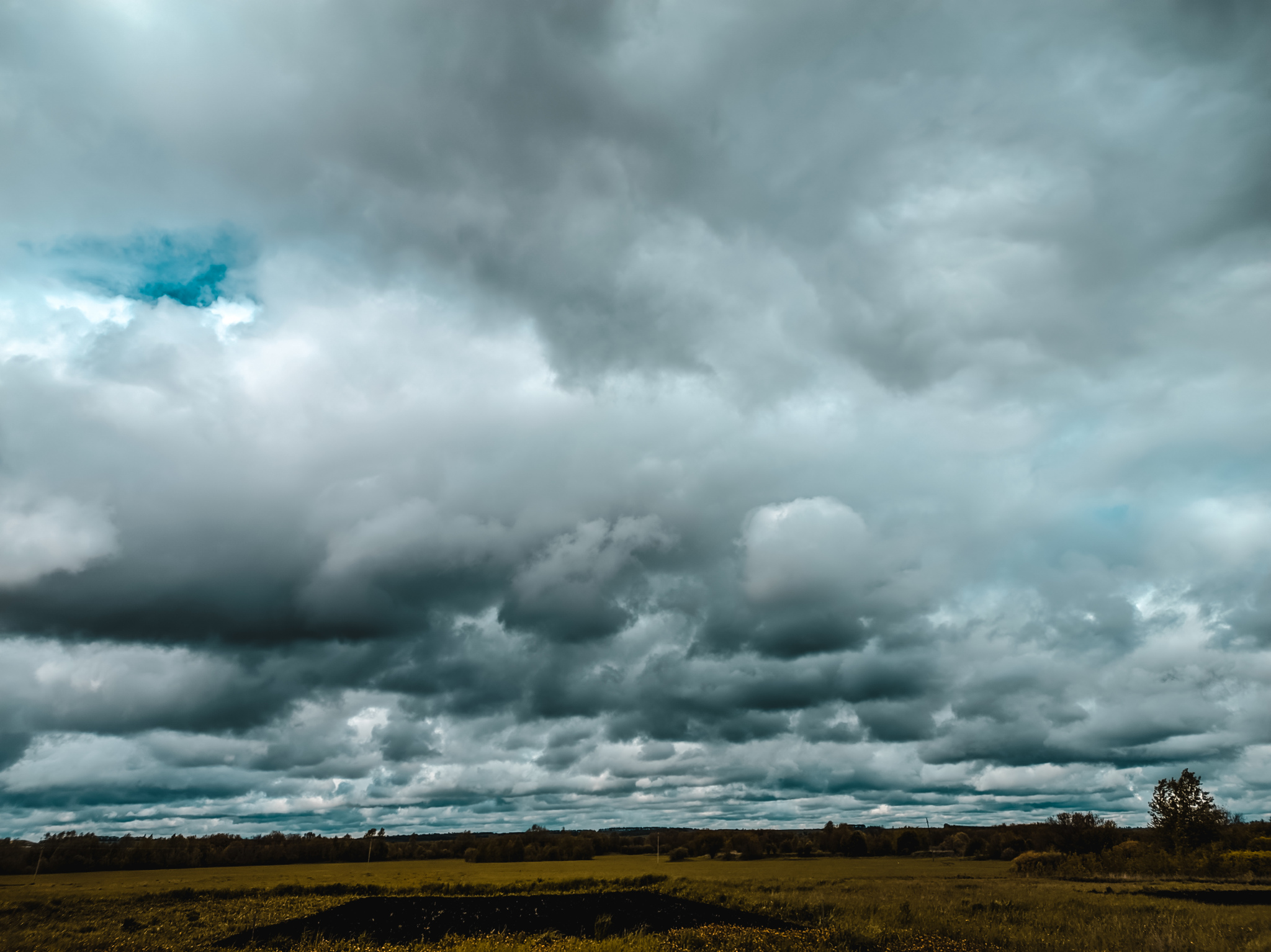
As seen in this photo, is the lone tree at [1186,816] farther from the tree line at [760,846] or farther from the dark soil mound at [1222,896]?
the dark soil mound at [1222,896]

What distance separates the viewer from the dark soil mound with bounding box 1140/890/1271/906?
55719mm

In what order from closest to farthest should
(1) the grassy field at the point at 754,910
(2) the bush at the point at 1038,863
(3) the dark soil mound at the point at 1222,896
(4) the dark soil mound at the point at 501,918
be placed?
1. (1) the grassy field at the point at 754,910
2. (4) the dark soil mound at the point at 501,918
3. (3) the dark soil mound at the point at 1222,896
4. (2) the bush at the point at 1038,863

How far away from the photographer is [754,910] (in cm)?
5122

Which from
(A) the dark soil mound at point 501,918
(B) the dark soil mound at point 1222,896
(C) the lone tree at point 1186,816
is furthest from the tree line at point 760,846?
(A) the dark soil mound at point 501,918

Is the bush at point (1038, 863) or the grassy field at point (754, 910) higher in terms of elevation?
the grassy field at point (754, 910)

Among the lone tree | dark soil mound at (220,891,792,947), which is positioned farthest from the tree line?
dark soil mound at (220,891,792,947)

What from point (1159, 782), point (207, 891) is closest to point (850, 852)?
point (1159, 782)

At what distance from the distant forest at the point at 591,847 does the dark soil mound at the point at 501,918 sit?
287 feet

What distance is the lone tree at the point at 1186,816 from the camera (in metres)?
109

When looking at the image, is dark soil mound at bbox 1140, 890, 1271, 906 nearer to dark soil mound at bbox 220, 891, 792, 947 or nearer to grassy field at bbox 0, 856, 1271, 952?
grassy field at bbox 0, 856, 1271, 952

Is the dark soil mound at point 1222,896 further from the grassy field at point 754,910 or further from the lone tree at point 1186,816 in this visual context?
the lone tree at point 1186,816

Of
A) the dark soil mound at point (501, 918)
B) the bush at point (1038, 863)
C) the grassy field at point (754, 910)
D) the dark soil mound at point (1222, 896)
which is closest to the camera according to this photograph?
the grassy field at point (754, 910)

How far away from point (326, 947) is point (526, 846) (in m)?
148

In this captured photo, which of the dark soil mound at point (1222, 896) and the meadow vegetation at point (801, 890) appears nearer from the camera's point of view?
the meadow vegetation at point (801, 890)
